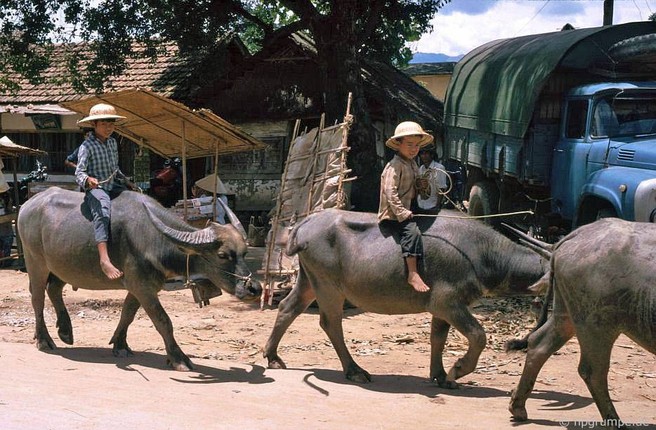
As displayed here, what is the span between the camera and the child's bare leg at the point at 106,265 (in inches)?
300

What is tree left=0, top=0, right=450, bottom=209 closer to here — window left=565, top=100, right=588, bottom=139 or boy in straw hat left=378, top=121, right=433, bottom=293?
window left=565, top=100, right=588, bottom=139

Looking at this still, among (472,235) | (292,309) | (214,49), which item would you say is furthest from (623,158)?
(214,49)

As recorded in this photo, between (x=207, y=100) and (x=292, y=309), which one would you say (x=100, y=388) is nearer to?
(x=292, y=309)

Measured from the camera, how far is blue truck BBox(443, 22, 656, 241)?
392 inches

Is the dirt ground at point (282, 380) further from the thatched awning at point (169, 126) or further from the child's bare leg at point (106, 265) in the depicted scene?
the thatched awning at point (169, 126)

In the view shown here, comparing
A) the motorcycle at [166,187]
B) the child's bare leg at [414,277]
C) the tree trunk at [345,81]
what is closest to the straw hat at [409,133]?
the child's bare leg at [414,277]

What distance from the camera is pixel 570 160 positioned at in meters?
10.9

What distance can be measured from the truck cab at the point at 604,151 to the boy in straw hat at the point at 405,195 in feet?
10.8

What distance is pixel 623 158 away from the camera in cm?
996

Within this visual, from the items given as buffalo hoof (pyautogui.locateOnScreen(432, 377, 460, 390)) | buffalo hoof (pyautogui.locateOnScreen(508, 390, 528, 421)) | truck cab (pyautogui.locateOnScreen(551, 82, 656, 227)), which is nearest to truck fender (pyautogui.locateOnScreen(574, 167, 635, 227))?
truck cab (pyautogui.locateOnScreen(551, 82, 656, 227))

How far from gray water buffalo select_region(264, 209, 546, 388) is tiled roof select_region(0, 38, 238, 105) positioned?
11.9m

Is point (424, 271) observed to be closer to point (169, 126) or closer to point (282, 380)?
point (282, 380)

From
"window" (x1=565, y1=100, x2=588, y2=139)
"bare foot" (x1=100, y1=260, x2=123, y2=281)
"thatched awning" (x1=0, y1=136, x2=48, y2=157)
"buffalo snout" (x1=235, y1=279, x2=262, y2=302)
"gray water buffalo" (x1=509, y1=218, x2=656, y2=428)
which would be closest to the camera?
"gray water buffalo" (x1=509, y1=218, x2=656, y2=428)

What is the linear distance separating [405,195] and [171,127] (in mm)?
4280
